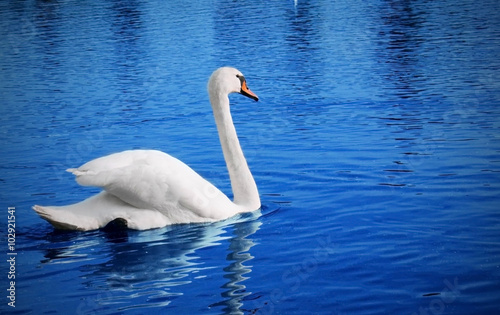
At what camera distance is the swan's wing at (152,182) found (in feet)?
27.9

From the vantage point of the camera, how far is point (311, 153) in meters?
13.0

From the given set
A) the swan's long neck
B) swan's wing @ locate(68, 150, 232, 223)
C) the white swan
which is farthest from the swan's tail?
the swan's long neck

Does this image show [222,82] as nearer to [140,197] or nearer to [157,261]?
[140,197]

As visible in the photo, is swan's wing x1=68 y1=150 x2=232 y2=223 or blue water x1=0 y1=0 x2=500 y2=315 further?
swan's wing x1=68 y1=150 x2=232 y2=223

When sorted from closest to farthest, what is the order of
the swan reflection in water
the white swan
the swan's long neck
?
the swan reflection in water
the white swan
the swan's long neck

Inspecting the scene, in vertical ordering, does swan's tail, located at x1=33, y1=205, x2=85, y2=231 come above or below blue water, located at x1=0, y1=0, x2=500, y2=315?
above

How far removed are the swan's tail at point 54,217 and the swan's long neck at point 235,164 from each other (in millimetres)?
1984

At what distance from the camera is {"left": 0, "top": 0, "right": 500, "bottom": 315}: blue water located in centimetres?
714

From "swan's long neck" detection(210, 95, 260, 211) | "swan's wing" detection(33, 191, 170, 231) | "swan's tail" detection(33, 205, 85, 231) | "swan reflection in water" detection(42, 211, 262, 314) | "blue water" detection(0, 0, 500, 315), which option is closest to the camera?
"swan reflection in water" detection(42, 211, 262, 314)

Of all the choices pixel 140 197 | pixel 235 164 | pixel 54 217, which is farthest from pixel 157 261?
pixel 235 164

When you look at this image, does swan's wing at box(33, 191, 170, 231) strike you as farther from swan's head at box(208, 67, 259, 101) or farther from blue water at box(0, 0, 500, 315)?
swan's head at box(208, 67, 259, 101)

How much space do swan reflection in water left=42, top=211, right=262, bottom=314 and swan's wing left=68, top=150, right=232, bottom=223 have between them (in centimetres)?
28

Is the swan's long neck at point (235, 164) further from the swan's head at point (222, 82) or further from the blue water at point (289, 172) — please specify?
the blue water at point (289, 172)

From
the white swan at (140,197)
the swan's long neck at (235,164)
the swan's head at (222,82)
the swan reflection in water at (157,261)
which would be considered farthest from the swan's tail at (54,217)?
the swan's head at (222,82)
